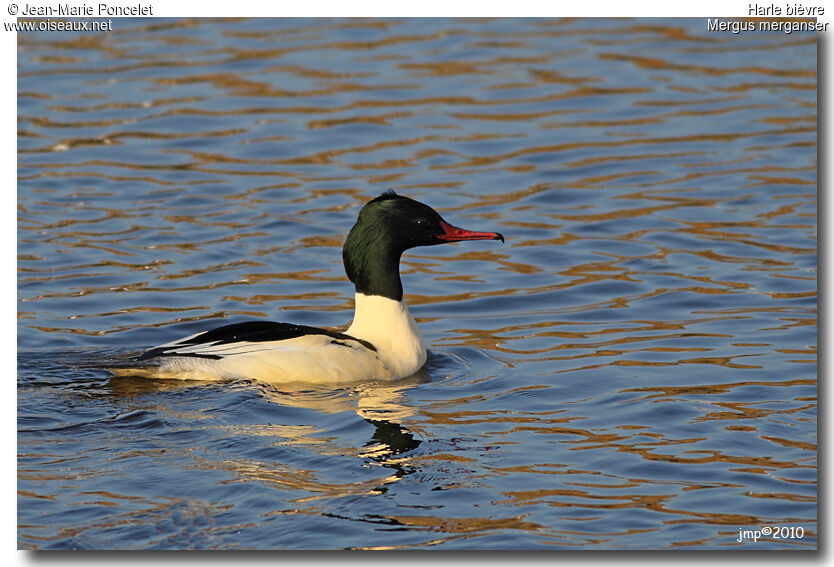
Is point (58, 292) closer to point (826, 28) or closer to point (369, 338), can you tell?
point (369, 338)

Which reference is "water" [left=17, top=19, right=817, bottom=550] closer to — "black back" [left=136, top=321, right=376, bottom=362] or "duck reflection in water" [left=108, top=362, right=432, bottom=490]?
"duck reflection in water" [left=108, top=362, right=432, bottom=490]

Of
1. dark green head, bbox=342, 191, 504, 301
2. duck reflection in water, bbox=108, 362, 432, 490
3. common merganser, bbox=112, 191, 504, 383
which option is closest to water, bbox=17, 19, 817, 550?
duck reflection in water, bbox=108, 362, 432, 490

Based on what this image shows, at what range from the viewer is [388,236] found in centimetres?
1098

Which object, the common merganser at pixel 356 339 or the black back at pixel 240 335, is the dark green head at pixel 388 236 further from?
the black back at pixel 240 335

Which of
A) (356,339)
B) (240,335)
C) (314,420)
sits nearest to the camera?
(314,420)

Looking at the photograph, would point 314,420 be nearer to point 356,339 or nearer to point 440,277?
point 356,339

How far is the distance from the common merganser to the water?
162 mm

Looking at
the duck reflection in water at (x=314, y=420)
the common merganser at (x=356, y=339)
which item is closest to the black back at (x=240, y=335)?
the common merganser at (x=356, y=339)

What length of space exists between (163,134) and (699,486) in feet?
30.1

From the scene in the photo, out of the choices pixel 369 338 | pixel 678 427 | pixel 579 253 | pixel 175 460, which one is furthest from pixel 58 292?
pixel 678 427

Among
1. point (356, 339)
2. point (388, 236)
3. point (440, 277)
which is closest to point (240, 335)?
point (356, 339)

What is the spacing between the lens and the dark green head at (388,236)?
35.9 ft

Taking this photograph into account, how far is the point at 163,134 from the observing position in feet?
52.4

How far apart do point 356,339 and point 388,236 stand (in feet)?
2.65
